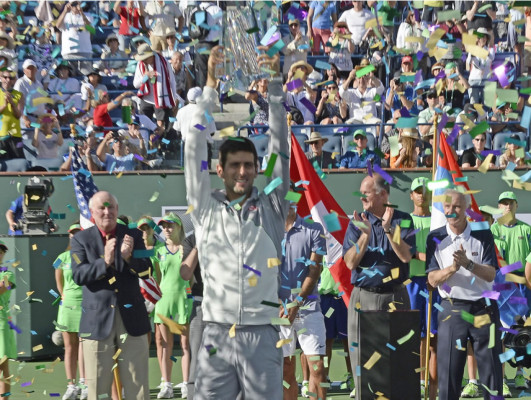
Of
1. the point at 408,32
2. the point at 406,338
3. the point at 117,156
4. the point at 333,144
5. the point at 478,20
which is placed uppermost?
the point at 478,20

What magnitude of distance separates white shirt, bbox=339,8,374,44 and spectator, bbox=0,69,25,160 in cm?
551

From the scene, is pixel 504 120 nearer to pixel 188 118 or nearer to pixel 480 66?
pixel 480 66

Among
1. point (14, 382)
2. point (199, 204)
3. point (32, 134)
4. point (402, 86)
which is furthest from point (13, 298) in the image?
point (199, 204)

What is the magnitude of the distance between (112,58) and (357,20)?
3938 millimetres

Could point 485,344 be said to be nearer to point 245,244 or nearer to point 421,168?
point 245,244

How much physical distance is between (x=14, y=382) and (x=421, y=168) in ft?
18.6

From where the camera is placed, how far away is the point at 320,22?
61.9 ft

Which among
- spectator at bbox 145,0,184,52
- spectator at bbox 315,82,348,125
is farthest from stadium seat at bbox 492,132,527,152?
spectator at bbox 145,0,184,52

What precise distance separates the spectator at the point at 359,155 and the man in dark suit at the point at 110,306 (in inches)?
239

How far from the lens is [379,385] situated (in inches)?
316

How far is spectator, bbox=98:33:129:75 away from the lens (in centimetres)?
1842

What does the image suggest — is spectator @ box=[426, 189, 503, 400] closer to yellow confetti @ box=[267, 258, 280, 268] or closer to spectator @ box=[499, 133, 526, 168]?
yellow confetti @ box=[267, 258, 280, 268]

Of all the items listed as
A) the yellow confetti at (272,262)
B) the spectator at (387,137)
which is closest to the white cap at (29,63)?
the spectator at (387,137)

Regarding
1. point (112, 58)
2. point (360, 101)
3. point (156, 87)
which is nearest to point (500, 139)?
point (360, 101)
